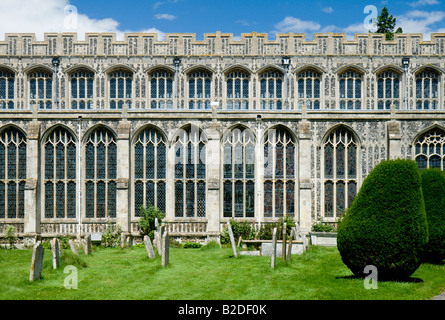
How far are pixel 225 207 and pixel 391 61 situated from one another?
55.1 feet

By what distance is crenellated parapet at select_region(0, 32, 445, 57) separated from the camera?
34594 millimetres

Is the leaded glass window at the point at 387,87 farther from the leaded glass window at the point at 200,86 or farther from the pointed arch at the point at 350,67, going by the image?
the leaded glass window at the point at 200,86

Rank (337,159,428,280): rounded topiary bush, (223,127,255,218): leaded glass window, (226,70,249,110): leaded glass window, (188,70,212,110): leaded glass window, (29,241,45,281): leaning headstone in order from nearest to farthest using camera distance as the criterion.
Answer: (337,159,428,280): rounded topiary bush → (29,241,45,281): leaning headstone → (223,127,255,218): leaded glass window → (226,70,249,110): leaded glass window → (188,70,212,110): leaded glass window

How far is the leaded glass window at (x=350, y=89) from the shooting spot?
34.5 metres

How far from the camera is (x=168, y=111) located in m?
26.6

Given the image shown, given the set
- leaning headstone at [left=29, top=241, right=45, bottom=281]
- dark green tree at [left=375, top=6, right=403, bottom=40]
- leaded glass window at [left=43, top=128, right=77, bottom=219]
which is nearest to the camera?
leaning headstone at [left=29, top=241, right=45, bottom=281]

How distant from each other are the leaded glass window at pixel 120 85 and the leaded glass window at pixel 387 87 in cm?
1720

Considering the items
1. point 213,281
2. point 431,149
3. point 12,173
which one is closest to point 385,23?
point 431,149

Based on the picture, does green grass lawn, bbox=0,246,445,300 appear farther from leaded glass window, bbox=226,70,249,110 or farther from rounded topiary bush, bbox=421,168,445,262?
leaded glass window, bbox=226,70,249,110

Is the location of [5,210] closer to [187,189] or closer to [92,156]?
[92,156]

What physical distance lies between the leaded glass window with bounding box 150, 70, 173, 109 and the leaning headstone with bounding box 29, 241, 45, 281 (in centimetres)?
2120

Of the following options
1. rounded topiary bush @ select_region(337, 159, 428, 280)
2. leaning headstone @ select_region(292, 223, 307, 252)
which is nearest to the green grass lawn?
rounded topiary bush @ select_region(337, 159, 428, 280)

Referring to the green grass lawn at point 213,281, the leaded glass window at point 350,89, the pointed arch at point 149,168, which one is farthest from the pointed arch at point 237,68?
the green grass lawn at point 213,281

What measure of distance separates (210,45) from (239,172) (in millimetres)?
11808
